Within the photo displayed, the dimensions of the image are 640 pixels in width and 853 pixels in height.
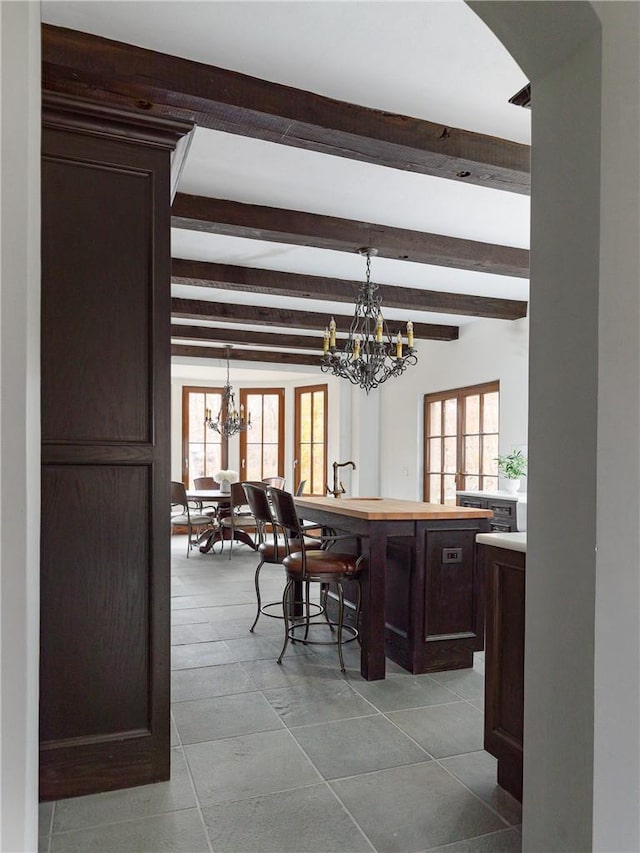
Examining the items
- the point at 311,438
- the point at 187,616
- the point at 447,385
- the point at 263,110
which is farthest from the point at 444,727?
the point at 311,438

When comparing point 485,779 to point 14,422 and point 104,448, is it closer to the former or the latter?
point 104,448

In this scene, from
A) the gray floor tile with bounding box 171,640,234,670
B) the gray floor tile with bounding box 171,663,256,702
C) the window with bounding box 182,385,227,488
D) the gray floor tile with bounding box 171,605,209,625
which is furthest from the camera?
the window with bounding box 182,385,227,488

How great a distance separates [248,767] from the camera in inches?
90.5

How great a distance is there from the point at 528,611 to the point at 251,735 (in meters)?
1.55

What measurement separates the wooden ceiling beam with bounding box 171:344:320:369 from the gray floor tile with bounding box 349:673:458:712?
5.51m

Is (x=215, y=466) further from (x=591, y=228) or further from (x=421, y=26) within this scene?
(x=591, y=228)

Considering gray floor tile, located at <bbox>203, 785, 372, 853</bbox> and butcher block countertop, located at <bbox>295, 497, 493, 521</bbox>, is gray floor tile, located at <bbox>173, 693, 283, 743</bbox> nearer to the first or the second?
gray floor tile, located at <bbox>203, 785, 372, 853</bbox>

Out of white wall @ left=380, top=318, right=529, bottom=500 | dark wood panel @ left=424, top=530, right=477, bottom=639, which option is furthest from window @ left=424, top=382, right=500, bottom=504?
dark wood panel @ left=424, top=530, right=477, bottom=639

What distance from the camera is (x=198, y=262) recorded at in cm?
493

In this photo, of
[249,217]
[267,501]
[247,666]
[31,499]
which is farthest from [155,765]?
[249,217]

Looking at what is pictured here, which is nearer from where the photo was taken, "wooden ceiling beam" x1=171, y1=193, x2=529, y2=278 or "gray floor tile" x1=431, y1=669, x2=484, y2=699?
"gray floor tile" x1=431, y1=669, x2=484, y2=699

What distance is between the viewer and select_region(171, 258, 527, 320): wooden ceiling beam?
4930mm

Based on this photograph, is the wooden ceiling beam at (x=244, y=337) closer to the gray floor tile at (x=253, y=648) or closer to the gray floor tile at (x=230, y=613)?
the gray floor tile at (x=230, y=613)

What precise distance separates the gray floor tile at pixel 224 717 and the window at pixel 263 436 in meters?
7.06
